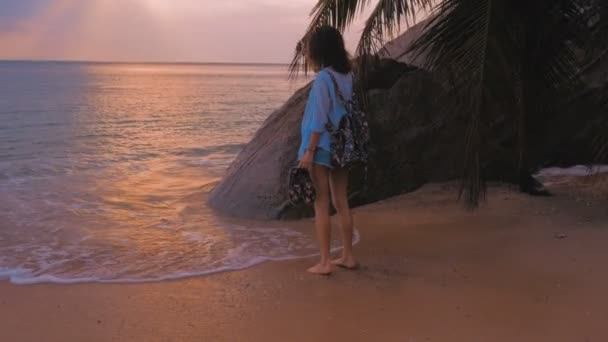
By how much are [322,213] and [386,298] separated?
0.77 m

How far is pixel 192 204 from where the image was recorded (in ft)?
25.9

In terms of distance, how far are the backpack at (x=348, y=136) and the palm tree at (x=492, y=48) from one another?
105 centimetres

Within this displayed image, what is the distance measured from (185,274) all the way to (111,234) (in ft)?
5.94

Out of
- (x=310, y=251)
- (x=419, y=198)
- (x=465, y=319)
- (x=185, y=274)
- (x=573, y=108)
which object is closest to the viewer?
(x=465, y=319)

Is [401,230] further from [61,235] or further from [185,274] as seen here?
[61,235]

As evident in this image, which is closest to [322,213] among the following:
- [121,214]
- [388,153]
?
[388,153]

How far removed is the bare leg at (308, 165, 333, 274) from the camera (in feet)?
15.0

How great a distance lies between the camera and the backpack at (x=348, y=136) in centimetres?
445

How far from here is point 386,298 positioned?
4301mm

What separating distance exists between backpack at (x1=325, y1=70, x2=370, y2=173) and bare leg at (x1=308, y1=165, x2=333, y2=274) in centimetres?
14

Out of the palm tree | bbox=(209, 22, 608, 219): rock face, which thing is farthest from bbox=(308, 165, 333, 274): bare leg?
bbox=(209, 22, 608, 219): rock face

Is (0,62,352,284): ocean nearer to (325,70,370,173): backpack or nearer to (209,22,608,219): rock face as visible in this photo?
(209,22,608,219): rock face

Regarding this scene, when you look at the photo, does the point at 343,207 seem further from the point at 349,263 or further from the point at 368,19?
the point at 368,19

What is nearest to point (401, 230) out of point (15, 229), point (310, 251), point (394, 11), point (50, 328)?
point (310, 251)
